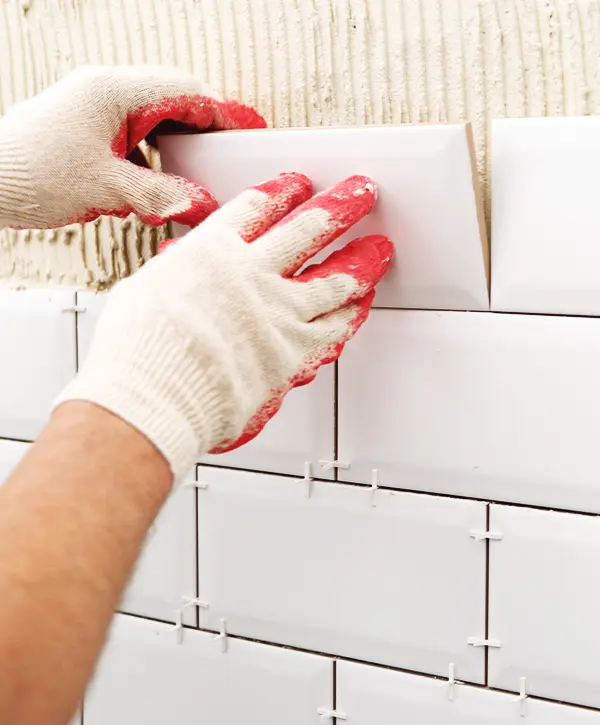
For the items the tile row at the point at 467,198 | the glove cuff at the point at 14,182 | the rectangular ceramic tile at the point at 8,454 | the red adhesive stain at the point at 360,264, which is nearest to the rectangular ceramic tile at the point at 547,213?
the tile row at the point at 467,198

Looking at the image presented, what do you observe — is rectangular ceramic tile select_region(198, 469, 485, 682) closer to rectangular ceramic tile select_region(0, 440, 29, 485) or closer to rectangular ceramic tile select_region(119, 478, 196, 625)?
rectangular ceramic tile select_region(119, 478, 196, 625)

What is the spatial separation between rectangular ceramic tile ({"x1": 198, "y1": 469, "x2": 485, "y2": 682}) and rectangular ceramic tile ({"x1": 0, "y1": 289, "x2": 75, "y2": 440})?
0.25 metres

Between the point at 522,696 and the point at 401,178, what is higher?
the point at 401,178

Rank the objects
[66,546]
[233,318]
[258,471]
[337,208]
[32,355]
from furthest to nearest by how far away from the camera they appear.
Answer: [32,355], [258,471], [337,208], [233,318], [66,546]

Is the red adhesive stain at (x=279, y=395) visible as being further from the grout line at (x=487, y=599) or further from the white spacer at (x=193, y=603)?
the white spacer at (x=193, y=603)

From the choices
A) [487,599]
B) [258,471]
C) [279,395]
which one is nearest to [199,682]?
[258,471]

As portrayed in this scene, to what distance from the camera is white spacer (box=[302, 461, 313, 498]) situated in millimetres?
927

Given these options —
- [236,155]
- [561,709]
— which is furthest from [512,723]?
[236,155]

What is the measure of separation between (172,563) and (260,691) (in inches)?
7.5

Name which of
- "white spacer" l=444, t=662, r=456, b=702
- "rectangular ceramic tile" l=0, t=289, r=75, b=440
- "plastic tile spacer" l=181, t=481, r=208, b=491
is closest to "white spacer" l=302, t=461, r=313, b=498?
"plastic tile spacer" l=181, t=481, r=208, b=491

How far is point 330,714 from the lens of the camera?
938 millimetres

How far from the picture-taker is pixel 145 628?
1.05 m

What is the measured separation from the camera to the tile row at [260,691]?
87 cm

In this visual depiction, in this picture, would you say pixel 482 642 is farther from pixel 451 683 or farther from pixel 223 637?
pixel 223 637
